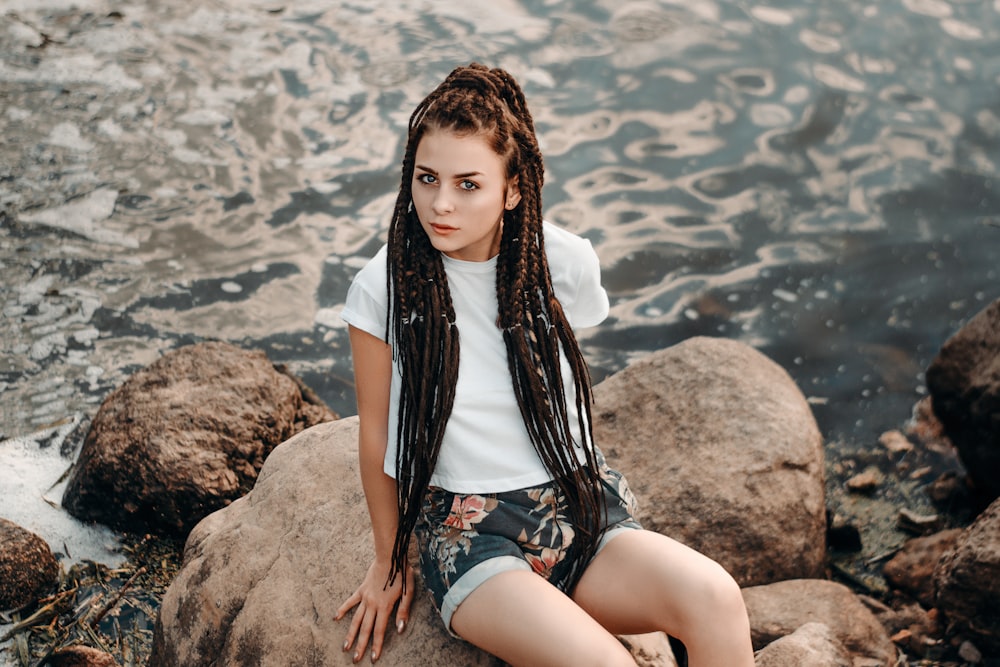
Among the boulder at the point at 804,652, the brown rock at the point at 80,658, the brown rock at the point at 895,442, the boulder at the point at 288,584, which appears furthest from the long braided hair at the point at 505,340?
the brown rock at the point at 895,442

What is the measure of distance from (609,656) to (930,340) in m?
4.51

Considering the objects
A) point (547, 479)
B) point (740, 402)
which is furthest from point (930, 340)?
point (547, 479)

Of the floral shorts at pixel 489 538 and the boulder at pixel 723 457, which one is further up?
the floral shorts at pixel 489 538

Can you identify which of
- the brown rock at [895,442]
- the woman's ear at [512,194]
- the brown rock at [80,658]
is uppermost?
the woman's ear at [512,194]

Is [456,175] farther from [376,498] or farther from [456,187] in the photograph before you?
[376,498]

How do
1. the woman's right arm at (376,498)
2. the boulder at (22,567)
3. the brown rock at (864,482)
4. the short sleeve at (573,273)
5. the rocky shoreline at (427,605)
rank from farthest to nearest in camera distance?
the brown rock at (864,482), the boulder at (22,567), the rocky shoreline at (427,605), the short sleeve at (573,273), the woman's right arm at (376,498)

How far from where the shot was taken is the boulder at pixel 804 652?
3.58 metres

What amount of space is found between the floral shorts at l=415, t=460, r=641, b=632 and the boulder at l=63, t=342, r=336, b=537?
1742mm

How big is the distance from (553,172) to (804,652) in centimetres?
457

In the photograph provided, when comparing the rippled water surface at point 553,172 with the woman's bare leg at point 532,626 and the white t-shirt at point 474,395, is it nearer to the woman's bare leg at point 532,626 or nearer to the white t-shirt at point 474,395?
the white t-shirt at point 474,395

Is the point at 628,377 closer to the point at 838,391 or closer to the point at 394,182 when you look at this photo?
the point at 838,391

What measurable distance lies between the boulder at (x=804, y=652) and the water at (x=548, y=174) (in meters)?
2.32

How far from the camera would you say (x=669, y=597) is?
9.67ft

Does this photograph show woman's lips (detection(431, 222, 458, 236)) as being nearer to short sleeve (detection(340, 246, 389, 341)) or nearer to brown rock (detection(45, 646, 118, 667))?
short sleeve (detection(340, 246, 389, 341))
